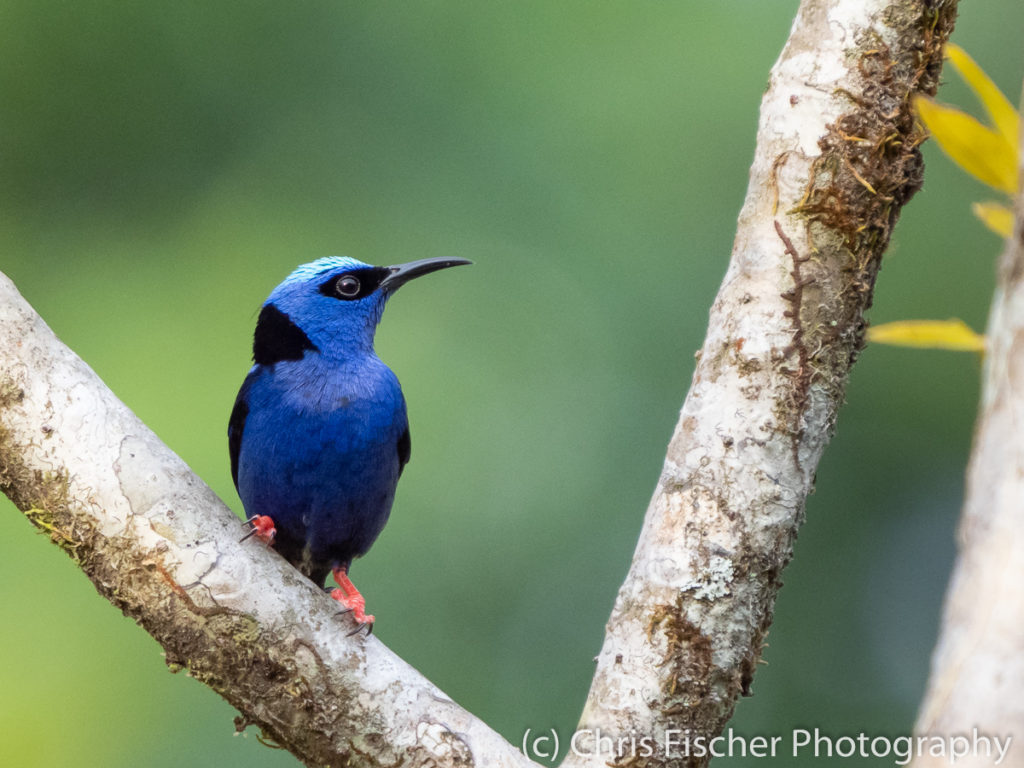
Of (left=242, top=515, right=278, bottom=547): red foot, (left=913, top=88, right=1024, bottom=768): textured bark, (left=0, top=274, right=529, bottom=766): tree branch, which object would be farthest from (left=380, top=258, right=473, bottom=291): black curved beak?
(left=913, top=88, right=1024, bottom=768): textured bark

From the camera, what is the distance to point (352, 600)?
4422 mm

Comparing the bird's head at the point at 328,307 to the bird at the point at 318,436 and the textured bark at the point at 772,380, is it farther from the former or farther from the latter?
the textured bark at the point at 772,380

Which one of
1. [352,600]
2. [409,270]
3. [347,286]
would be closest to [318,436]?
[352,600]

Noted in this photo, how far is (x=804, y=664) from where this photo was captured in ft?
31.4

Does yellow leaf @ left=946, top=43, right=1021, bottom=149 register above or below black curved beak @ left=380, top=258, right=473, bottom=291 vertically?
above

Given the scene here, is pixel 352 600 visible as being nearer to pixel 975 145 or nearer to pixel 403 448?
pixel 403 448

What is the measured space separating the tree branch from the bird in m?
1.03

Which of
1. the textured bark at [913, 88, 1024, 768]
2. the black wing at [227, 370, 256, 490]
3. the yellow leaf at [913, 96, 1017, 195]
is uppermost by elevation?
the yellow leaf at [913, 96, 1017, 195]

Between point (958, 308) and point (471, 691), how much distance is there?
4.92m

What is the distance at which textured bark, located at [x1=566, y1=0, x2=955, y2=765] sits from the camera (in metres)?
3.35

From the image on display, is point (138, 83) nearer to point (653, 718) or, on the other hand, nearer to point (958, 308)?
point (958, 308)

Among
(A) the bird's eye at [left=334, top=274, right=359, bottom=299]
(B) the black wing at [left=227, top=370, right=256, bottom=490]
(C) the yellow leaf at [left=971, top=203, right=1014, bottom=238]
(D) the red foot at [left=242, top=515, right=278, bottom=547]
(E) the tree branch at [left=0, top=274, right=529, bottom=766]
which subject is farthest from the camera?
(A) the bird's eye at [left=334, top=274, right=359, bottom=299]

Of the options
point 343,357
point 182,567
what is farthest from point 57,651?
point 182,567

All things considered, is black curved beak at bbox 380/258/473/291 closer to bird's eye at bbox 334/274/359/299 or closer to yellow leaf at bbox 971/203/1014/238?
bird's eye at bbox 334/274/359/299
